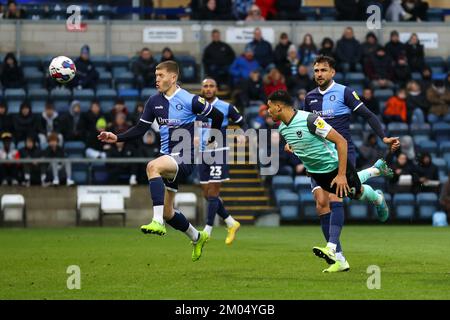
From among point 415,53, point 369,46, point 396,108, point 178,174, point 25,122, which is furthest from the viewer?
point 415,53

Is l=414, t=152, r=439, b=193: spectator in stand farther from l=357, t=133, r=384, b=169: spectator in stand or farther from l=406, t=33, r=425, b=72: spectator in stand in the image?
l=406, t=33, r=425, b=72: spectator in stand

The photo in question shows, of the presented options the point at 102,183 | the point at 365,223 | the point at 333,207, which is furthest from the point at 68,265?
the point at 365,223

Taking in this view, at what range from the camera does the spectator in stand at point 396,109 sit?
2758cm

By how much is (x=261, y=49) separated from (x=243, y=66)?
2.39ft

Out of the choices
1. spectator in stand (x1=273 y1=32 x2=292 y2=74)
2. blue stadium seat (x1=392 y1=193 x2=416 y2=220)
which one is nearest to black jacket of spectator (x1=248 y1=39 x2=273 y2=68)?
spectator in stand (x1=273 y1=32 x2=292 y2=74)

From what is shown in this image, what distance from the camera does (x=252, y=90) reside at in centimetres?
2766

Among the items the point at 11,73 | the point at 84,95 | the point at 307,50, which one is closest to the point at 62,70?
the point at 84,95

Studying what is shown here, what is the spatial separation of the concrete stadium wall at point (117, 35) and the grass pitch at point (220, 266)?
9184 millimetres

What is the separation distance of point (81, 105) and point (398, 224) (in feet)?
27.1

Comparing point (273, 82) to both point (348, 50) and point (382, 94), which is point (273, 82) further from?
point (382, 94)

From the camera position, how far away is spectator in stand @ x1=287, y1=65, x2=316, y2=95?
2761 centimetres

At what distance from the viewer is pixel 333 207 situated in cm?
1288

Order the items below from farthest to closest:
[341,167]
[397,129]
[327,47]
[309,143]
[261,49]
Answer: [261,49] → [327,47] → [397,129] → [309,143] → [341,167]

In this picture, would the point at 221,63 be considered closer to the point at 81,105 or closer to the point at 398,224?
the point at 81,105
